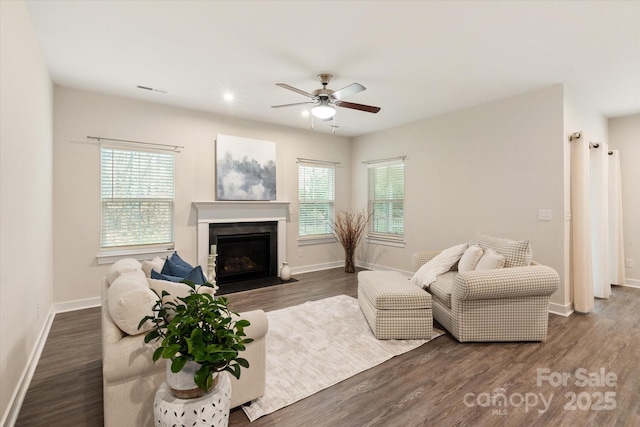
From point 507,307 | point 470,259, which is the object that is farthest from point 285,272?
point 507,307

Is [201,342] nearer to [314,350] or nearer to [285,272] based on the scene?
[314,350]

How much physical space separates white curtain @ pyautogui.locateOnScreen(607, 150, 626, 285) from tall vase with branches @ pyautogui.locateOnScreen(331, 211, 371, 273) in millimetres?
3824

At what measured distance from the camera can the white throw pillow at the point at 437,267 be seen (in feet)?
11.3

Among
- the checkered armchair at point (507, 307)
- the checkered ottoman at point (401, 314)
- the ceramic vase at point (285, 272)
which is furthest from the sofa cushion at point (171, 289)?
the ceramic vase at point (285, 272)

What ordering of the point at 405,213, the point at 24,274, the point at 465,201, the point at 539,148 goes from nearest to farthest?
the point at 24,274 < the point at 539,148 < the point at 465,201 < the point at 405,213

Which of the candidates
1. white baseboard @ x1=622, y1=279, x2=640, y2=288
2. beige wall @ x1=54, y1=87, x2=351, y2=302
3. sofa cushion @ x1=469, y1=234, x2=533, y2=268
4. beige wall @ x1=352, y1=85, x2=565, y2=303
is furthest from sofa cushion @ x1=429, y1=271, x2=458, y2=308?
white baseboard @ x1=622, y1=279, x2=640, y2=288

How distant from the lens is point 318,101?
11.6 feet

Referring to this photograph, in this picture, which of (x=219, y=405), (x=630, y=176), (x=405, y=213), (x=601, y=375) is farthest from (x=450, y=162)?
(x=219, y=405)

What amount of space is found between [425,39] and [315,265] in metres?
4.41

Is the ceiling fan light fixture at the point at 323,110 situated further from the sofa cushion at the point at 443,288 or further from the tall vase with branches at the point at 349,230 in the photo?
the tall vase with branches at the point at 349,230

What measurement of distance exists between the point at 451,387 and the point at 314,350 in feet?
3.74

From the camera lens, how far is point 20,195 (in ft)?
7.11

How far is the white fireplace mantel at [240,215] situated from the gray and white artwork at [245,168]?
132 millimetres

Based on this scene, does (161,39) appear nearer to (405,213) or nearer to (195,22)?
(195,22)
